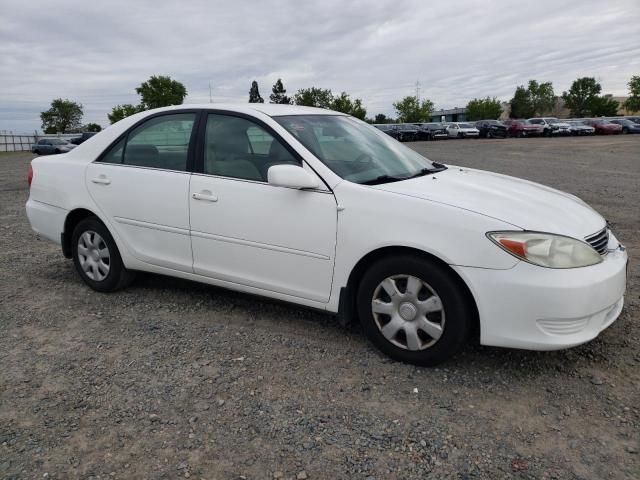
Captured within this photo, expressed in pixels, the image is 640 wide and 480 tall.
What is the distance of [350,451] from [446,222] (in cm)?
131

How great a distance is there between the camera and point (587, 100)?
89.4m

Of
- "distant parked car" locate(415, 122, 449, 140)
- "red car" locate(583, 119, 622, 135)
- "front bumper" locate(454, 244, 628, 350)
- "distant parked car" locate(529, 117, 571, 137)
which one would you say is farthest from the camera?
"distant parked car" locate(415, 122, 449, 140)

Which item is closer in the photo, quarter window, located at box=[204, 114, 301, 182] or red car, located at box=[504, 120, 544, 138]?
quarter window, located at box=[204, 114, 301, 182]

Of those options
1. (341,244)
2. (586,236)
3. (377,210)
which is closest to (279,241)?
(341,244)

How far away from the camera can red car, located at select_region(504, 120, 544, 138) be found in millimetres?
39531

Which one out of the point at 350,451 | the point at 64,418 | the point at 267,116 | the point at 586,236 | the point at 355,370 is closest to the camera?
the point at 350,451

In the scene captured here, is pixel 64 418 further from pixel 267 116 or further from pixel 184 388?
pixel 267 116

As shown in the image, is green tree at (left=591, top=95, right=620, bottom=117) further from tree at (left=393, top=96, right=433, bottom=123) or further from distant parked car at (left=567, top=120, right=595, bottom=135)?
distant parked car at (left=567, top=120, right=595, bottom=135)

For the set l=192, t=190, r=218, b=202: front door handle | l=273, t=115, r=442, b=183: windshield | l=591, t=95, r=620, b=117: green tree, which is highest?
l=591, t=95, r=620, b=117: green tree

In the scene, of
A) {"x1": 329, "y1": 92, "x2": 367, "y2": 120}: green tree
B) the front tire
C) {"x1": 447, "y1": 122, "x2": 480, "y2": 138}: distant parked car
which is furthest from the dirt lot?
{"x1": 329, "y1": 92, "x2": 367, "y2": 120}: green tree

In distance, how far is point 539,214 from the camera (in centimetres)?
305

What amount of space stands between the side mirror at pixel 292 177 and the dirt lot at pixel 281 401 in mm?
1090

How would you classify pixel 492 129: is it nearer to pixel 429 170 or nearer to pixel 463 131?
pixel 463 131

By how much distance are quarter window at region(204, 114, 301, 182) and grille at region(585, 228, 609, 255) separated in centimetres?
182
